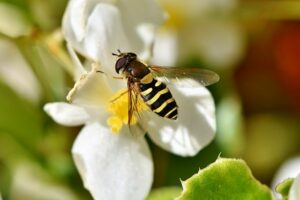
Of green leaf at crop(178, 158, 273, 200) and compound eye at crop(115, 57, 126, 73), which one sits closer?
green leaf at crop(178, 158, 273, 200)

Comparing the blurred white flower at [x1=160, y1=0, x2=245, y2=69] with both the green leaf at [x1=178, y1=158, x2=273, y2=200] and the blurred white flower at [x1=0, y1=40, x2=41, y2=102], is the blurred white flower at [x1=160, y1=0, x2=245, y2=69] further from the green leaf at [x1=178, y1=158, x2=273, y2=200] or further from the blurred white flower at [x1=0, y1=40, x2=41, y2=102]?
the green leaf at [x1=178, y1=158, x2=273, y2=200]

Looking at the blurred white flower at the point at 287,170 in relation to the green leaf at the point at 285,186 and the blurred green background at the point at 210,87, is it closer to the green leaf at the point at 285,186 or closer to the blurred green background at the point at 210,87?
the blurred green background at the point at 210,87

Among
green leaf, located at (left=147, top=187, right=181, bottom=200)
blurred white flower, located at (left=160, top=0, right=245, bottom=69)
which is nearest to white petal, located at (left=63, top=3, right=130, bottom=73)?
green leaf, located at (left=147, top=187, right=181, bottom=200)

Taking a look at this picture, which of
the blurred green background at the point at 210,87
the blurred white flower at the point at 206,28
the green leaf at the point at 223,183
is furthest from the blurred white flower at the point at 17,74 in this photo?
the green leaf at the point at 223,183

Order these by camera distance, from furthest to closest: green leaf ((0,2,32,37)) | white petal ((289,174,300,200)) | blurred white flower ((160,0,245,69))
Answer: blurred white flower ((160,0,245,69)) < green leaf ((0,2,32,37)) < white petal ((289,174,300,200))

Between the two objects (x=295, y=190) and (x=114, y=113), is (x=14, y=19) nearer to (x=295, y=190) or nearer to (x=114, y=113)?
(x=114, y=113)

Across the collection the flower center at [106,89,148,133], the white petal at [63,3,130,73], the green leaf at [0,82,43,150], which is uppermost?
the white petal at [63,3,130,73]
